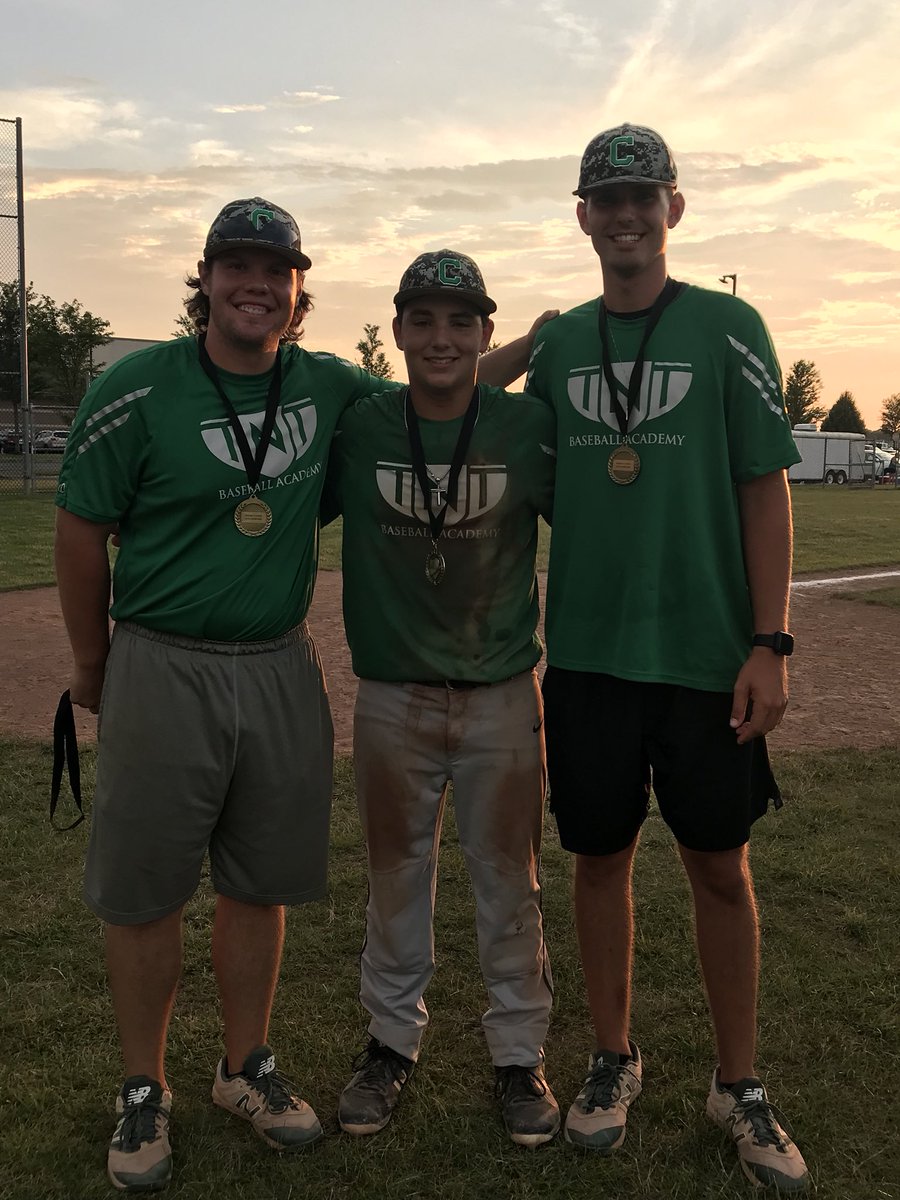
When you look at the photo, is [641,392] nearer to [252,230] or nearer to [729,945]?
[252,230]

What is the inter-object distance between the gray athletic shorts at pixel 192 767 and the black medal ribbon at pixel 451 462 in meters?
0.54

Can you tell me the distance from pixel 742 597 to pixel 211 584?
146 centimetres

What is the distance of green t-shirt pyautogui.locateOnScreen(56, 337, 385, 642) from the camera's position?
2799 mm

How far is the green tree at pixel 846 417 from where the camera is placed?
262 feet

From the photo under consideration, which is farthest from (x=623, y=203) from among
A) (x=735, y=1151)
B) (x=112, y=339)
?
(x=112, y=339)

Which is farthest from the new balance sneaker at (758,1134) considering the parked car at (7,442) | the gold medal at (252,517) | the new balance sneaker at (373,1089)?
the parked car at (7,442)

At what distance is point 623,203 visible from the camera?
2906 mm

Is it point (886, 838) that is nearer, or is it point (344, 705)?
point (886, 838)

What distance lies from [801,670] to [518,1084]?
6.16m

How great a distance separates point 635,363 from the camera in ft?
9.45

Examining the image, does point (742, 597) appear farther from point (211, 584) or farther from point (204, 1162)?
point (204, 1162)

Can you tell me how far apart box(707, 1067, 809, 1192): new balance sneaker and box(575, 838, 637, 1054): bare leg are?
330 millimetres

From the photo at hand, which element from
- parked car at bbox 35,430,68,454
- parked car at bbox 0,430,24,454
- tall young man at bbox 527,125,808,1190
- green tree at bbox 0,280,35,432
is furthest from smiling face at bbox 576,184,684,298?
parked car at bbox 35,430,68,454

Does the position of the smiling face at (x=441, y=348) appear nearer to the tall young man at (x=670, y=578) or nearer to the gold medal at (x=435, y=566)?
the tall young man at (x=670, y=578)
